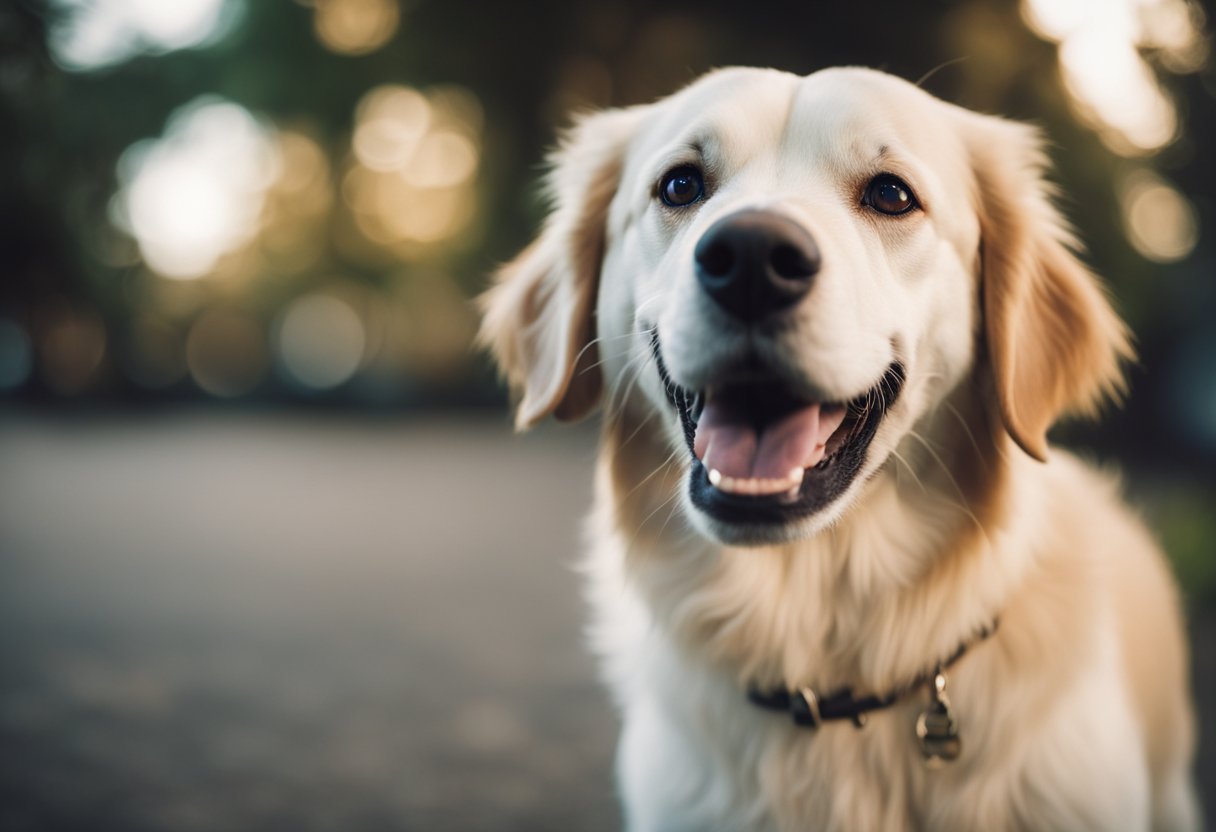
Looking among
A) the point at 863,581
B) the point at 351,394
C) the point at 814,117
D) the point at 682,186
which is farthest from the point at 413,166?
the point at 863,581

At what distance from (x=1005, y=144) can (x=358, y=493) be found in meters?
8.93

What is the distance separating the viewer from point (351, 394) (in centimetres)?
2255

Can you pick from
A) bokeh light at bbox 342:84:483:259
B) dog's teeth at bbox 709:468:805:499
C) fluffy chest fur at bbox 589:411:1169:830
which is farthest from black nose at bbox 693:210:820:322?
bokeh light at bbox 342:84:483:259

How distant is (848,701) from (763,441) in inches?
23.1

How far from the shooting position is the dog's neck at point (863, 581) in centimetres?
195

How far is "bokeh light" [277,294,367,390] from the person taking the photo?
1034 inches

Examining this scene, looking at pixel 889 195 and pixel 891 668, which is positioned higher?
pixel 889 195

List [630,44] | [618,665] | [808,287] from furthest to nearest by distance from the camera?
[630,44] < [618,665] < [808,287]

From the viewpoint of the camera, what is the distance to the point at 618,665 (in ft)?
8.07

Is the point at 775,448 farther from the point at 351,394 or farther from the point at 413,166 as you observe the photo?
the point at 413,166

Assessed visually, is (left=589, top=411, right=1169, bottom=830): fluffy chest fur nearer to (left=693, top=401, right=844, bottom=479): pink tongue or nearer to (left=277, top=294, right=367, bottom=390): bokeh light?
(left=693, top=401, right=844, bottom=479): pink tongue

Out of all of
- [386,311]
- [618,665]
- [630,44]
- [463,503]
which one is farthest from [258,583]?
[386,311]

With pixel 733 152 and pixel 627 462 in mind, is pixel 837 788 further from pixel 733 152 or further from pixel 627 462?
pixel 733 152

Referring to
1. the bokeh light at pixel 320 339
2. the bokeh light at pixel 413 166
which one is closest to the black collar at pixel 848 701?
the bokeh light at pixel 413 166
